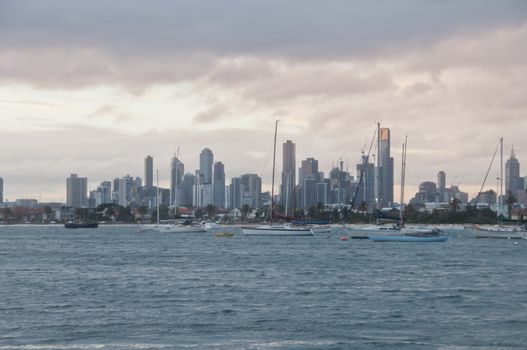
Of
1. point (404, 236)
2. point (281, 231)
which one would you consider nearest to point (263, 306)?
point (404, 236)

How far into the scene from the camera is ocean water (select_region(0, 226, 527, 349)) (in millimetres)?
36906

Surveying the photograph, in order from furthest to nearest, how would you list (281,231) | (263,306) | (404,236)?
(281,231) → (404,236) → (263,306)

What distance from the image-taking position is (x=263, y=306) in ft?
155

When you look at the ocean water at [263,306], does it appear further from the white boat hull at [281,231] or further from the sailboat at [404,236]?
the white boat hull at [281,231]

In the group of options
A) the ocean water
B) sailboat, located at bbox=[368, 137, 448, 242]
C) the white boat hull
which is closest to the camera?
the ocean water

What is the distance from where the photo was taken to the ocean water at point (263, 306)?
121 ft

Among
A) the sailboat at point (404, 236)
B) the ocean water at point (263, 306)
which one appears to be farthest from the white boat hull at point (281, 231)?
the ocean water at point (263, 306)

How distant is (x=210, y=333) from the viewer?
3841 cm

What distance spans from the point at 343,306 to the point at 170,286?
1486 cm

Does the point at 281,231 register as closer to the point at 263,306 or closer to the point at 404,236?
the point at 404,236

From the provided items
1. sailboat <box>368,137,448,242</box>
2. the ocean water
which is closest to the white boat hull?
sailboat <box>368,137,448,242</box>

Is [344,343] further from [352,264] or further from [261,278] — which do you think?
[352,264]

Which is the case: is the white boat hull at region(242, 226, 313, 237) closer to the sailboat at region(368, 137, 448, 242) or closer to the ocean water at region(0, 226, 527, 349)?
the sailboat at region(368, 137, 448, 242)

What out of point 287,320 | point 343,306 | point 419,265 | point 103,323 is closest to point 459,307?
point 343,306
